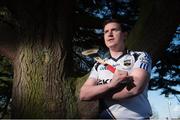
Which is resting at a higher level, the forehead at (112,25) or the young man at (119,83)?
the forehead at (112,25)

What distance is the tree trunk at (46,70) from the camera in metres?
4.40

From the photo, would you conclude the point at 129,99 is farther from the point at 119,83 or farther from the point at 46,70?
the point at 46,70

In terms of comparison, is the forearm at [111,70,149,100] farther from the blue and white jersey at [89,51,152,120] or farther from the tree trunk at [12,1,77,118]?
the tree trunk at [12,1,77,118]

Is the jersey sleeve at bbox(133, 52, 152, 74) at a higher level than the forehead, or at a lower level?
lower

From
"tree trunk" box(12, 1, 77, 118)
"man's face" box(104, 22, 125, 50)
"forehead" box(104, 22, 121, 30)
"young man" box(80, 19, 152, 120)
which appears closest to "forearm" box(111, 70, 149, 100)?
"young man" box(80, 19, 152, 120)

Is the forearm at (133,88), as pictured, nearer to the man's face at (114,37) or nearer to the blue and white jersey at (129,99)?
the blue and white jersey at (129,99)

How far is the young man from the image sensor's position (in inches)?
94.5

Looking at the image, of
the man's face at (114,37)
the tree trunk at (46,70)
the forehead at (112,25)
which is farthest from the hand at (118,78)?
the tree trunk at (46,70)

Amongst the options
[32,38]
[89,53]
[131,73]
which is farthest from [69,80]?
[131,73]

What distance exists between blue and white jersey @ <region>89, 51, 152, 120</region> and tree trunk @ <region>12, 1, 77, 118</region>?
1913 millimetres

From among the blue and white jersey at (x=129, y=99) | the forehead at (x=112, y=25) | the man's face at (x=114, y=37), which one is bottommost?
the blue and white jersey at (x=129, y=99)

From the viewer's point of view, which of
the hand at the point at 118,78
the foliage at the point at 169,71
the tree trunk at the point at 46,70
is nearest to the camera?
the hand at the point at 118,78

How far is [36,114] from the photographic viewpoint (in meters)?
4.33

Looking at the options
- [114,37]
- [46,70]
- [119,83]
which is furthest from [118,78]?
[46,70]
